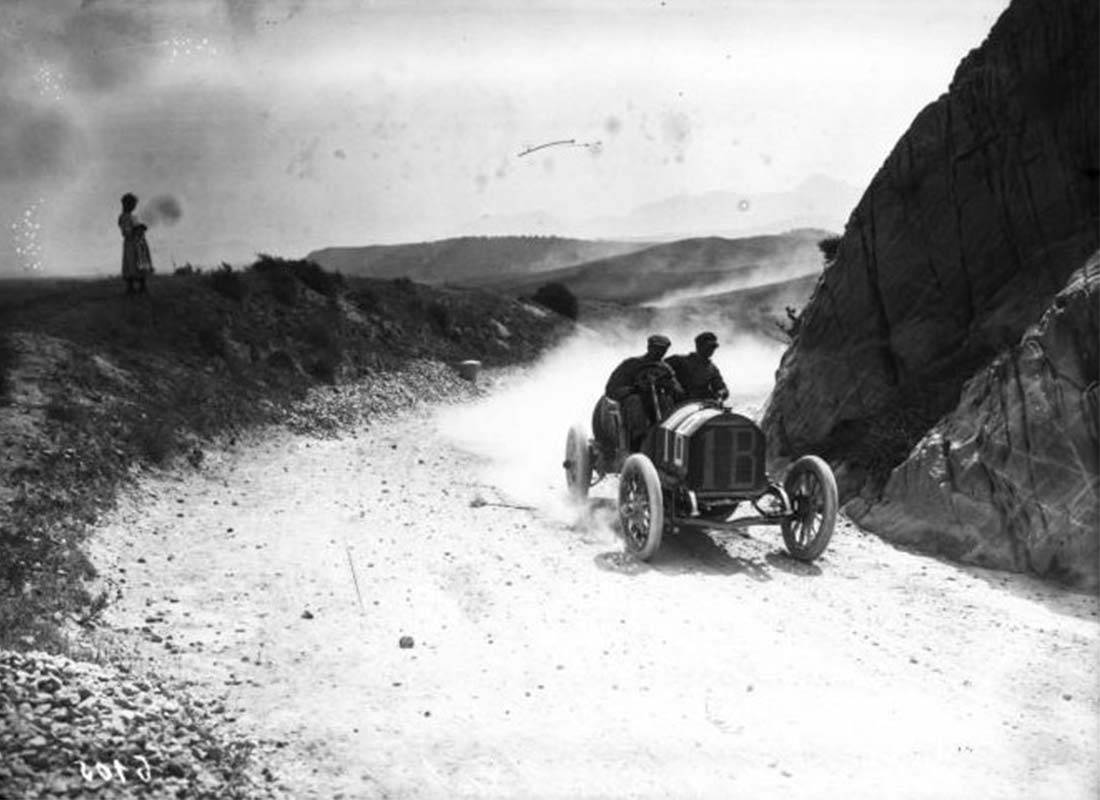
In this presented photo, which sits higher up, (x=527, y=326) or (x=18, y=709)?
(x=527, y=326)

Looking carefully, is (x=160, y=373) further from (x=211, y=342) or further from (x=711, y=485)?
(x=711, y=485)

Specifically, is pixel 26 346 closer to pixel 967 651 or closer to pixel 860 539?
pixel 860 539

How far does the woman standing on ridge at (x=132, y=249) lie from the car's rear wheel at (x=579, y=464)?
11892 mm

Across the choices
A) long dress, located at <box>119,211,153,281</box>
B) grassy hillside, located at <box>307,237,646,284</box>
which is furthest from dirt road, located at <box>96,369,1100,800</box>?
grassy hillside, located at <box>307,237,646,284</box>

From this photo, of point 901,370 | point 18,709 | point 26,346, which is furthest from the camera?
point 26,346

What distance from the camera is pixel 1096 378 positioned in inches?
408

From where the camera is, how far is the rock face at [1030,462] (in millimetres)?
10258

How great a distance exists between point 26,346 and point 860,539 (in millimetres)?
14213

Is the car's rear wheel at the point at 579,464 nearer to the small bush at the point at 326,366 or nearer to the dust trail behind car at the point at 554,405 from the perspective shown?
the dust trail behind car at the point at 554,405

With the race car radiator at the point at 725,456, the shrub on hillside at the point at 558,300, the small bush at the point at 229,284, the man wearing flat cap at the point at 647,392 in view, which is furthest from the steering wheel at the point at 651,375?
the shrub on hillside at the point at 558,300

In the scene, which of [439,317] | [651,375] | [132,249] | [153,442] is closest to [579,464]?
[651,375]

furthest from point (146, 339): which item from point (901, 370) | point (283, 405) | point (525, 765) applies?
point (525, 765)

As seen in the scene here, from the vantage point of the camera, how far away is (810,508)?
448 inches

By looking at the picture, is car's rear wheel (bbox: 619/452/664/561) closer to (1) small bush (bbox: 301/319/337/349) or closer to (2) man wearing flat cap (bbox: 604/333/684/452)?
(2) man wearing flat cap (bbox: 604/333/684/452)
